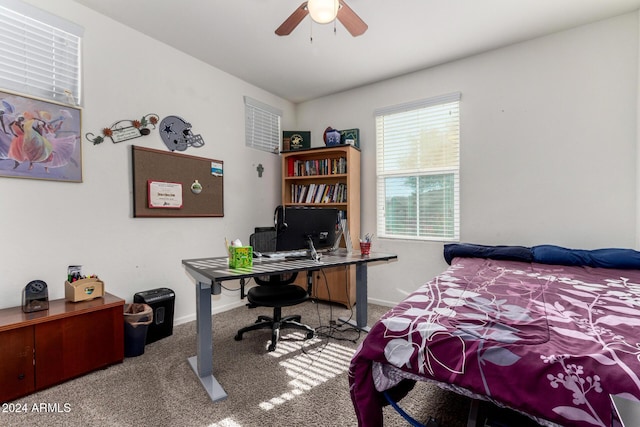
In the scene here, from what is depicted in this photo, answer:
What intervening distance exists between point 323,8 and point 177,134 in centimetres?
197

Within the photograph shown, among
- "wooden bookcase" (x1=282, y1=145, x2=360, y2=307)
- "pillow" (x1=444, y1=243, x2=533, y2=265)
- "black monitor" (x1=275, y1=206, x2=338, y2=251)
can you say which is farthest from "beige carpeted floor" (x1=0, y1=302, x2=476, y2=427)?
"pillow" (x1=444, y1=243, x2=533, y2=265)

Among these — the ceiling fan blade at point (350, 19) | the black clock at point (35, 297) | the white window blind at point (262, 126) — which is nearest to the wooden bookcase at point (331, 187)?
the white window blind at point (262, 126)

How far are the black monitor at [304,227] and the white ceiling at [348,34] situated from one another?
1.61m

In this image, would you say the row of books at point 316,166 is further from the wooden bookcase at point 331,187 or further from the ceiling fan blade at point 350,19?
the ceiling fan blade at point 350,19

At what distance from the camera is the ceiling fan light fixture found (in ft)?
5.34

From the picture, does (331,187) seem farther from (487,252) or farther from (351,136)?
(487,252)

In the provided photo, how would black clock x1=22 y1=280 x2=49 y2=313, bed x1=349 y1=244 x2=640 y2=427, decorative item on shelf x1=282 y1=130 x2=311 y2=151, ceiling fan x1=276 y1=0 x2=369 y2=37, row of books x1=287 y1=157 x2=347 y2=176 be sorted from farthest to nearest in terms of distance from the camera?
decorative item on shelf x1=282 y1=130 x2=311 y2=151, row of books x1=287 y1=157 x2=347 y2=176, black clock x1=22 y1=280 x2=49 y2=313, ceiling fan x1=276 y1=0 x2=369 y2=37, bed x1=349 y1=244 x2=640 y2=427

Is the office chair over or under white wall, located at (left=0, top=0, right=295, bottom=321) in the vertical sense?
under

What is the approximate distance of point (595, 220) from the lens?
8.24 ft

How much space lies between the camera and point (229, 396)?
174cm

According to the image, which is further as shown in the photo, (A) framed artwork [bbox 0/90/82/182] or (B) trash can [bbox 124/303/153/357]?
(B) trash can [bbox 124/303/153/357]

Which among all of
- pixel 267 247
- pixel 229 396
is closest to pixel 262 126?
pixel 267 247

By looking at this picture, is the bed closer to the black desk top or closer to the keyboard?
the black desk top

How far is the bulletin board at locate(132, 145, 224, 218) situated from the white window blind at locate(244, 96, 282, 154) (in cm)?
65
